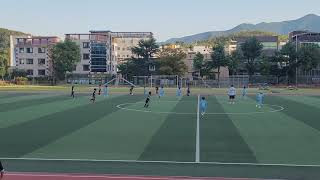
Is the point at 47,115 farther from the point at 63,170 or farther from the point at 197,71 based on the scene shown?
the point at 197,71

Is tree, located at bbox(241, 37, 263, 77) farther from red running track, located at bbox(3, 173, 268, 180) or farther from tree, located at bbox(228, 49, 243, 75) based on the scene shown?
red running track, located at bbox(3, 173, 268, 180)

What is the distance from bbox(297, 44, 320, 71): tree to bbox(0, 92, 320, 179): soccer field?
72851mm

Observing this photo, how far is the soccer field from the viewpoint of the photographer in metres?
16.5

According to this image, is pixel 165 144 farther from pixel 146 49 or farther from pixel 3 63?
pixel 3 63

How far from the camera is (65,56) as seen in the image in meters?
110

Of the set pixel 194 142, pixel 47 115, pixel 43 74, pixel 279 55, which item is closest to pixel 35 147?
pixel 194 142

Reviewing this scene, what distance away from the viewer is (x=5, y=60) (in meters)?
110

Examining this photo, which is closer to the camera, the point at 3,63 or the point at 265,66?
the point at 265,66

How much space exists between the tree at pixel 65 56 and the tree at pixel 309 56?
49.6m

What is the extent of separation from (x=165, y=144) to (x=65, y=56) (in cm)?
9146

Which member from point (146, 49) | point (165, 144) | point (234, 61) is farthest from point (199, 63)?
point (165, 144)

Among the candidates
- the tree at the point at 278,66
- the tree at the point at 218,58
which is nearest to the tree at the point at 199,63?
the tree at the point at 218,58

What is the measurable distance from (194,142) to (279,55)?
8783cm

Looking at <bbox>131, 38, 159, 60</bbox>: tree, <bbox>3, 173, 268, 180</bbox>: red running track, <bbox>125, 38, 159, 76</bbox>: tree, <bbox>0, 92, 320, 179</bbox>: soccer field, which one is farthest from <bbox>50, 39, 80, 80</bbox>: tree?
<bbox>3, 173, 268, 180</bbox>: red running track
